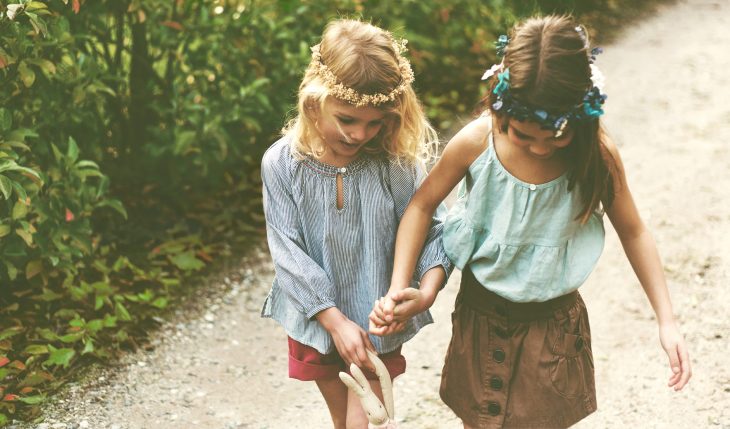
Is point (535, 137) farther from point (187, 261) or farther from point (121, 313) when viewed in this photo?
point (187, 261)

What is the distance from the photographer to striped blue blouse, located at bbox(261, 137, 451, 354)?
2.47 meters

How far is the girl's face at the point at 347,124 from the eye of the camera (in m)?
2.35

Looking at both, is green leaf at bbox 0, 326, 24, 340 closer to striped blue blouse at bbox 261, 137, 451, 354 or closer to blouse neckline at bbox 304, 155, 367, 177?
striped blue blouse at bbox 261, 137, 451, 354

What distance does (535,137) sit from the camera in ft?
7.16

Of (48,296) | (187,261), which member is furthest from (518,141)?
(187,261)

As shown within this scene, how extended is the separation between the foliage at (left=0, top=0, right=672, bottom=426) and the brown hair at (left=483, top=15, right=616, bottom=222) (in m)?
1.24

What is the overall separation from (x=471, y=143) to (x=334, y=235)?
467 millimetres

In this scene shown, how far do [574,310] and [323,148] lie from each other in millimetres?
858

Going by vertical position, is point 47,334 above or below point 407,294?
below

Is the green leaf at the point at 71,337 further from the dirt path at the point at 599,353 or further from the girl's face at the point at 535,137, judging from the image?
the girl's face at the point at 535,137

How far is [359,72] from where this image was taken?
2320 millimetres

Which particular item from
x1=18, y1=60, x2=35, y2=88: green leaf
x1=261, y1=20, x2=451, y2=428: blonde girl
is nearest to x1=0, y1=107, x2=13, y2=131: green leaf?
x1=18, y1=60, x2=35, y2=88: green leaf

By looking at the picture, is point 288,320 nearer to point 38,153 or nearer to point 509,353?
point 509,353

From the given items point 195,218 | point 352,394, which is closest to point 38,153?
point 195,218
